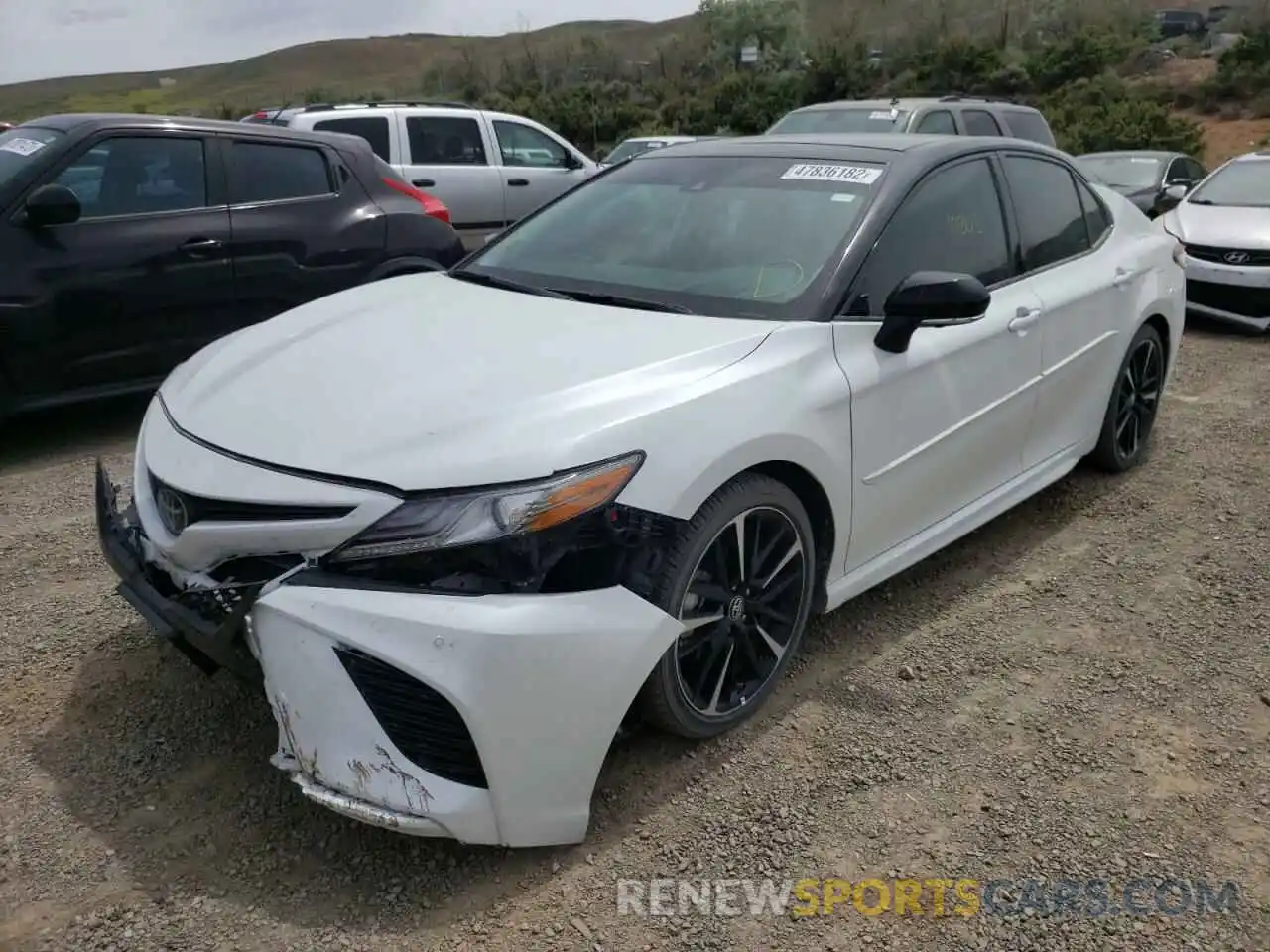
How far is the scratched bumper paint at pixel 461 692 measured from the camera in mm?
2174

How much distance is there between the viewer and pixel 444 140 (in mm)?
10672

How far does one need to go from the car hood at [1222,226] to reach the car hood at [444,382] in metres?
6.77

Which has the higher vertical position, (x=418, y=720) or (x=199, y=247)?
(x=199, y=247)

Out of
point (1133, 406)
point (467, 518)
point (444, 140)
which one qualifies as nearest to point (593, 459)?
point (467, 518)

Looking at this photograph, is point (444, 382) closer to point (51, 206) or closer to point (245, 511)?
point (245, 511)

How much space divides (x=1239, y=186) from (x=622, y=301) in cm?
812

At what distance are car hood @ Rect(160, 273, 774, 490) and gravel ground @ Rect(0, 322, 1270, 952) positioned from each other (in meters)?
0.89

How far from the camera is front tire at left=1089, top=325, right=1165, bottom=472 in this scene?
4668 mm

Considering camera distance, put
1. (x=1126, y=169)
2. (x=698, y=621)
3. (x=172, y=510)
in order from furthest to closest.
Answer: (x=1126, y=169) → (x=698, y=621) → (x=172, y=510)

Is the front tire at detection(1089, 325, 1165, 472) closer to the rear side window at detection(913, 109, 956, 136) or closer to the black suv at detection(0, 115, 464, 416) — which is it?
the black suv at detection(0, 115, 464, 416)

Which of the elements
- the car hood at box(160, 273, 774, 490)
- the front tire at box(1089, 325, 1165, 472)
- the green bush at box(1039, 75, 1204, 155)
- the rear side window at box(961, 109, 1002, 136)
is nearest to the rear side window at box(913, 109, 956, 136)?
the rear side window at box(961, 109, 1002, 136)

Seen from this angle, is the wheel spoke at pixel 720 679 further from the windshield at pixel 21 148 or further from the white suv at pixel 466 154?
the white suv at pixel 466 154

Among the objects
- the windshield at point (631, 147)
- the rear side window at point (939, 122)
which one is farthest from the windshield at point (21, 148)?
the windshield at point (631, 147)

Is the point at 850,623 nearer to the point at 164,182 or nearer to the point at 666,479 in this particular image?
the point at 666,479
